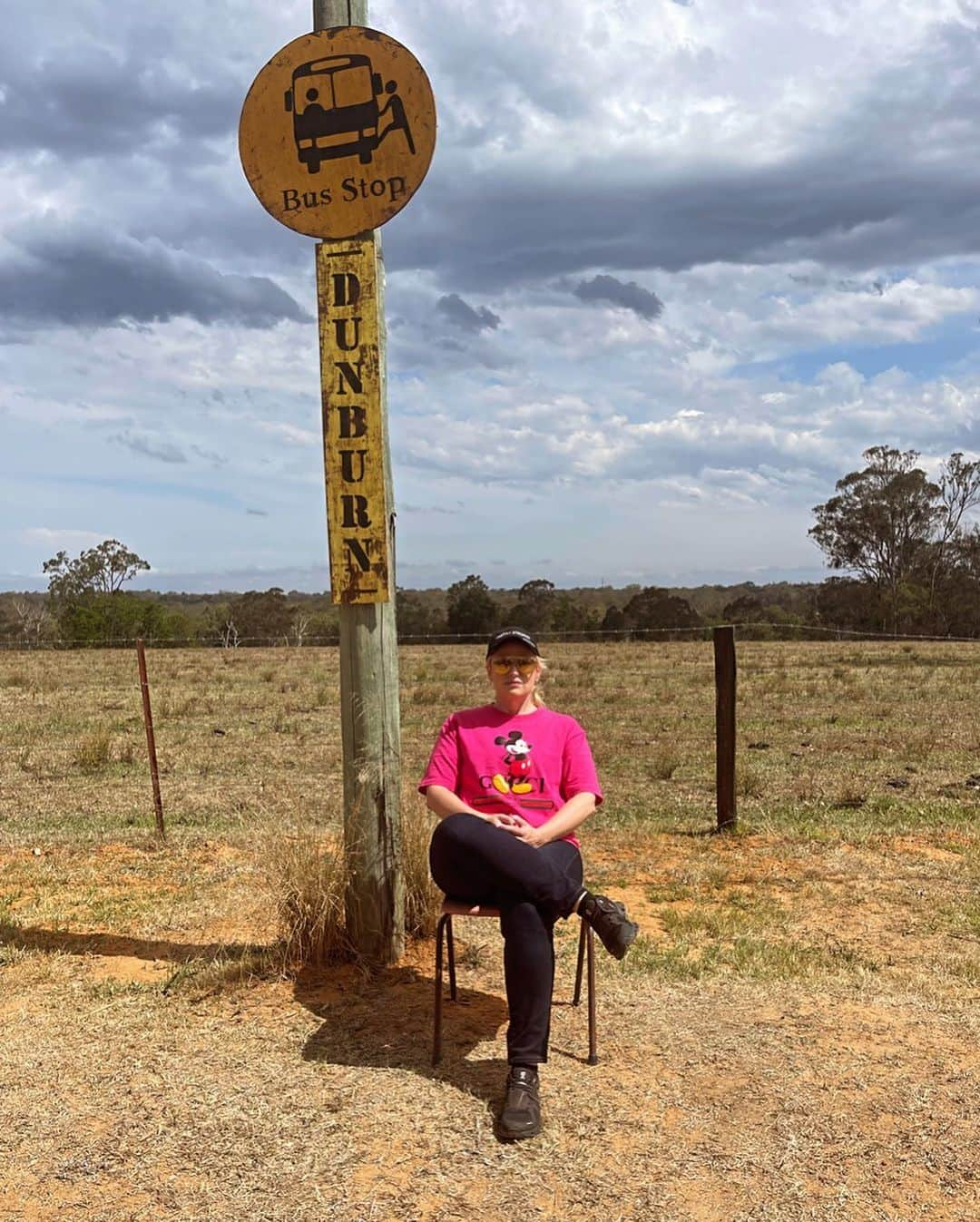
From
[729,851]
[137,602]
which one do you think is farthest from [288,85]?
[137,602]

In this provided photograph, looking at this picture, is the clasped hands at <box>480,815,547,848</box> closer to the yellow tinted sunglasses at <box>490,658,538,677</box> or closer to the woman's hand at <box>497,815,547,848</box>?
the woman's hand at <box>497,815,547,848</box>

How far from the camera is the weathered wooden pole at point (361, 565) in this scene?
168 inches

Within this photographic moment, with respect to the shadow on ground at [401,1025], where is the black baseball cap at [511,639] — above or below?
above

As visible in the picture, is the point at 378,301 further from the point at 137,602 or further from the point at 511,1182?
the point at 137,602

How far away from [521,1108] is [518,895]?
0.64 metres

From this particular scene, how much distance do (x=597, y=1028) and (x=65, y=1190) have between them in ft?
6.11

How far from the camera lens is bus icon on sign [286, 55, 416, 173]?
4.25 metres

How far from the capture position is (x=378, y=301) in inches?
169

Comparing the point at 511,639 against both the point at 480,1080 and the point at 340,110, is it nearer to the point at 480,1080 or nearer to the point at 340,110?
the point at 480,1080

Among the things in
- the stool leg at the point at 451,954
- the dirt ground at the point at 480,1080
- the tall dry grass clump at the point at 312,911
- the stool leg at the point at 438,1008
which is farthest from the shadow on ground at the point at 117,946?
the stool leg at the point at 438,1008

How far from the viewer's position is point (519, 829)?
12.0ft

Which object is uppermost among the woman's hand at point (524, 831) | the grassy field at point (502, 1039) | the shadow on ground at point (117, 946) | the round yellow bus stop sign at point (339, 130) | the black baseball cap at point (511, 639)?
the round yellow bus stop sign at point (339, 130)

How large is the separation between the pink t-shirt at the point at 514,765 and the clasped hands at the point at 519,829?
0.45ft

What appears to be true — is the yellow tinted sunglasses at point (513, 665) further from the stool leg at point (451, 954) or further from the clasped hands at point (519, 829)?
the stool leg at point (451, 954)
